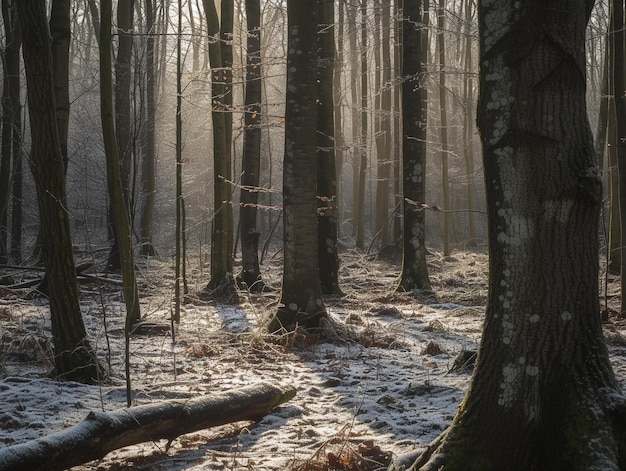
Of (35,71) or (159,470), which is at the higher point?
(35,71)

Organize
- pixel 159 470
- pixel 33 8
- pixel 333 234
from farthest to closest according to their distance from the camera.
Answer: pixel 333 234 → pixel 33 8 → pixel 159 470

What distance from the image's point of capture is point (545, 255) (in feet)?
9.46

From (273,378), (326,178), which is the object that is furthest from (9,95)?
(273,378)

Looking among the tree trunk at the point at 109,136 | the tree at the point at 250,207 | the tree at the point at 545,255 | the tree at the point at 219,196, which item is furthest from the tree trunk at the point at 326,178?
the tree at the point at 545,255

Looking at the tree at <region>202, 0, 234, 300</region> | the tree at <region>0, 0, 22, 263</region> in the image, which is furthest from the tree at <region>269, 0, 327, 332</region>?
the tree at <region>0, 0, 22, 263</region>

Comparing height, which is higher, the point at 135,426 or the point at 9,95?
the point at 9,95

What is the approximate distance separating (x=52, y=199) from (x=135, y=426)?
8.18 feet

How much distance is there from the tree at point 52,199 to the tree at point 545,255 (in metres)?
3.74

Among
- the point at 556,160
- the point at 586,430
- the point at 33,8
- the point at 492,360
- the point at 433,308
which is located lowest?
the point at 433,308

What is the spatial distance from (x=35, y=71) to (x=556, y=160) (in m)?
4.49

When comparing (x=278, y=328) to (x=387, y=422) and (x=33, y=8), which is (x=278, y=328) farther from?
(x=33, y=8)

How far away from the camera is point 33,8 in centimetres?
539

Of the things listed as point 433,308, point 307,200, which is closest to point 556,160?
point 307,200

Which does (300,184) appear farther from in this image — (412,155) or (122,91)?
(122,91)
